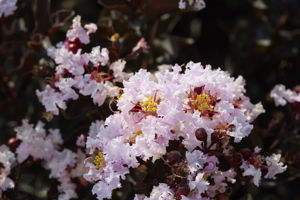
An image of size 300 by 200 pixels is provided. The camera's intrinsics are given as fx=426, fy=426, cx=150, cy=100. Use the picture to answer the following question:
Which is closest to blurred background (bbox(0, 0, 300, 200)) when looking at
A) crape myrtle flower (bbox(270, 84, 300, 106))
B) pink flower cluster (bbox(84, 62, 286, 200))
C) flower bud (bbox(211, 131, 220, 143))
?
crape myrtle flower (bbox(270, 84, 300, 106))

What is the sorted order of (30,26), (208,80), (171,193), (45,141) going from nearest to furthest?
(171,193) < (208,80) < (45,141) < (30,26)

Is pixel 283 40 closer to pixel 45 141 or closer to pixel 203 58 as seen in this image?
pixel 203 58

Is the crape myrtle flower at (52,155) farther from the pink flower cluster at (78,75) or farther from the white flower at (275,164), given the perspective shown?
the white flower at (275,164)

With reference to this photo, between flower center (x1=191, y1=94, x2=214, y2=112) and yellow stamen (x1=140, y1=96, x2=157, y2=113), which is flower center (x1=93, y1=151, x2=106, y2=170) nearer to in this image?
yellow stamen (x1=140, y1=96, x2=157, y2=113)

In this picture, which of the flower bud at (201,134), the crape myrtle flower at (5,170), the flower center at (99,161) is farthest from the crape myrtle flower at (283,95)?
the crape myrtle flower at (5,170)

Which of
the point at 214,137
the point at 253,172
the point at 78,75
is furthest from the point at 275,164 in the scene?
the point at 78,75

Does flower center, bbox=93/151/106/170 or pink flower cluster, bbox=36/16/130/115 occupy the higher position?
pink flower cluster, bbox=36/16/130/115

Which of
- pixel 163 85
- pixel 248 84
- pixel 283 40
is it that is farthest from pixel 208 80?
pixel 283 40
